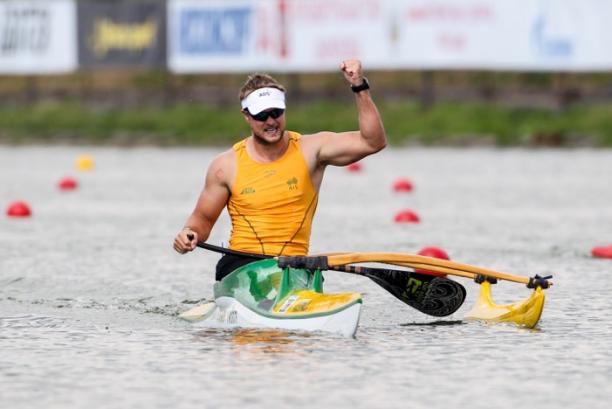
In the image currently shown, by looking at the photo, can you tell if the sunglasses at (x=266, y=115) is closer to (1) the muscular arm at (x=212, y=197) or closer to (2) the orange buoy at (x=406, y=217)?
(1) the muscular arm at (x=212, y=197)

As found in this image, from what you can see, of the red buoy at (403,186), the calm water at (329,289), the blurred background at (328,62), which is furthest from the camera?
the blurred background at (328,62)

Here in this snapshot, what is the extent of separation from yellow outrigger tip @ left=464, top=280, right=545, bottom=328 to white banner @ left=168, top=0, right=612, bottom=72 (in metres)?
17.0

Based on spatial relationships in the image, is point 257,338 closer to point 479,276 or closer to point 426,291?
point 426,291

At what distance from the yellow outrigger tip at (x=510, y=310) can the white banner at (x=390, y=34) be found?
17.0m

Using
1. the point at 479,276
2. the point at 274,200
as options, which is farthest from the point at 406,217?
the point at 274,200

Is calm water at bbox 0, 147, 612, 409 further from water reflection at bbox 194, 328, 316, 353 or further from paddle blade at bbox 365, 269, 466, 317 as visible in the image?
paddle blade at bbox 365, 269, 466, 317

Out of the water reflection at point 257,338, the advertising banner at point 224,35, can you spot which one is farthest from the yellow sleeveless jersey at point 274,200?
the advertising banner at point 224,35

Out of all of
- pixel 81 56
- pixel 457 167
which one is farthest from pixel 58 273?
pixel 81 56

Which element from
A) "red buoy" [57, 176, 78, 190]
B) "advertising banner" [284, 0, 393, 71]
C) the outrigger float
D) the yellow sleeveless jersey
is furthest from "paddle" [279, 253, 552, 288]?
"advertising banner" [284, 0, 393, 71]

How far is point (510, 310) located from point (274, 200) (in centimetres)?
165

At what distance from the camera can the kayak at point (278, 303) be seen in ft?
32.6

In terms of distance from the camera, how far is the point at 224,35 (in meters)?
30.2

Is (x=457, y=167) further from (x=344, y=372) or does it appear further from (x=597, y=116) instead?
(x=344, y=372)

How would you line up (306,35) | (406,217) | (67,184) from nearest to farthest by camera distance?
(406,217)
(67,184)
(306,35)
